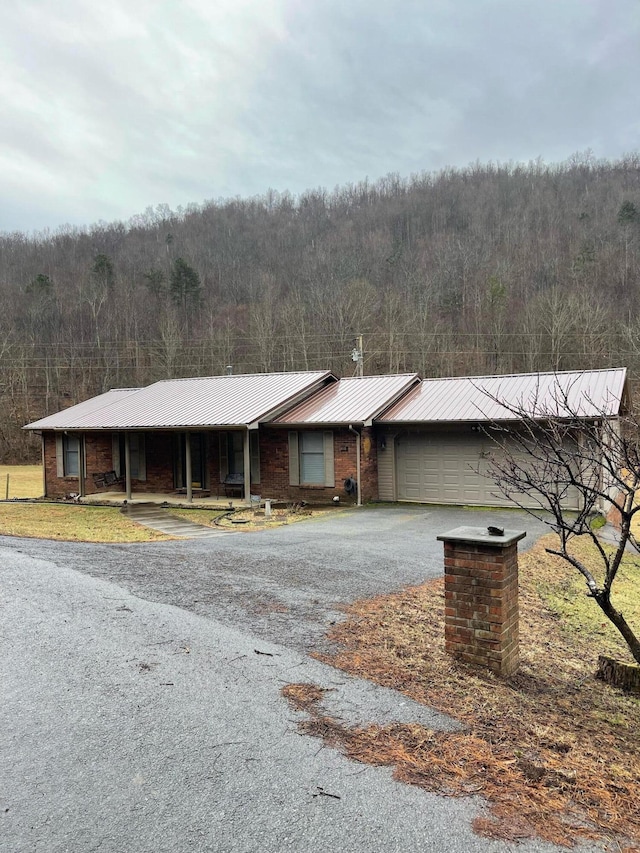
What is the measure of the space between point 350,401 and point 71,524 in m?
8.13

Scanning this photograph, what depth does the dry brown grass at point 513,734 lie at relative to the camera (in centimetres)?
267

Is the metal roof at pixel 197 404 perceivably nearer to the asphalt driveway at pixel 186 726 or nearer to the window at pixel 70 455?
the window at pixel 70 455

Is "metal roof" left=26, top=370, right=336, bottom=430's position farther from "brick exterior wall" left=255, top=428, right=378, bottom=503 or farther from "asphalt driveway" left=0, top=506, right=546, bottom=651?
"asphalt driveway" left=0, top=506, right=546, bottom=651

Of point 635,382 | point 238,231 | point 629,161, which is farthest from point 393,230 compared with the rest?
point 635,382

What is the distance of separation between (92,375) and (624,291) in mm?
41439

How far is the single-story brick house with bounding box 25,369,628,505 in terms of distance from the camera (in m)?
15.2

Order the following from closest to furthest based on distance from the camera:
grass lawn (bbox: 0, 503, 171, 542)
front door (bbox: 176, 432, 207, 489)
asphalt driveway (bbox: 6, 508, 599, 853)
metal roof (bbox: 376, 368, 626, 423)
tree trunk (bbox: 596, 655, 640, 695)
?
asphalt driveway (bbox: 6, 508, 599, 853), tree trunk (bbox: 596, 655, 640, 695), grass lawn (bbox: 0, 503, 171, 542), metal roof (bbox: 376, 368, 626, 423), front door (bbox: 176, 432, 207, 489)

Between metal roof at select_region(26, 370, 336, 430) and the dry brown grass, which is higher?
metal roof at select_region(26, 370, 336, 430)

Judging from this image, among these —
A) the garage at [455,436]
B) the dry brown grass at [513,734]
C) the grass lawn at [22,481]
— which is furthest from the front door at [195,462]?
the dry brown grass at [513,734]

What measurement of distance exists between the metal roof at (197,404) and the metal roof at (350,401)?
0.43 metres

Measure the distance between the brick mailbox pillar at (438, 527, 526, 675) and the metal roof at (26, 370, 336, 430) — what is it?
10808 millimetres

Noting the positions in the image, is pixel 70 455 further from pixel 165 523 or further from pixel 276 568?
pixel 276 568

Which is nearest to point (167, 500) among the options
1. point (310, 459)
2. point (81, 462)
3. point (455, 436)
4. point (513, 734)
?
point (81, 462)

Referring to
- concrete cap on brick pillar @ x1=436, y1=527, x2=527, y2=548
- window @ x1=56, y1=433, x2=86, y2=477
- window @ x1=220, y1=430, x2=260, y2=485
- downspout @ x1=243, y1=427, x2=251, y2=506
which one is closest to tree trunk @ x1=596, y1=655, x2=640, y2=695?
concrete cap on brick pillar @ x1=436, y1=527, x2=527, y2=548
